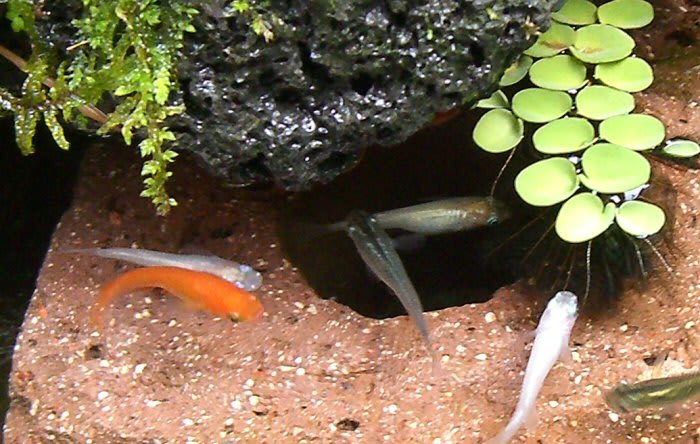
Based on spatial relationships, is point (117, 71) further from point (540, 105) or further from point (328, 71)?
point (540, 105)

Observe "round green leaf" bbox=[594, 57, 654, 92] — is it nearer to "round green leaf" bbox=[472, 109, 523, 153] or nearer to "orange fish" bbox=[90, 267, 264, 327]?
"round green leaf" bbox=[472, 109, 523, 153]

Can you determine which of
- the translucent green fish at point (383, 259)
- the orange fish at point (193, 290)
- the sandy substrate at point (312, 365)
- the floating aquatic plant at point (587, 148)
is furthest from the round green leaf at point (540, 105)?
the orange fish at point (193, 290)

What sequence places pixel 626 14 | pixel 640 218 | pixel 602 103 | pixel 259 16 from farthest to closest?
pixel 626 14, pixel 602 103, pixel 640 218, pixel 259 16

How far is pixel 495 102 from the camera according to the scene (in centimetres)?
177

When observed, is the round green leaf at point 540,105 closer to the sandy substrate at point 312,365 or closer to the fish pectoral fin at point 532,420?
the sandy substrate at point 312,365

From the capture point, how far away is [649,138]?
165 cm

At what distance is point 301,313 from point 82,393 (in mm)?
492

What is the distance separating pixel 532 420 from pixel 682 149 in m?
0.72

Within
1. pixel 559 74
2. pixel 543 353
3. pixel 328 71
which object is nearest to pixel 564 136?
pixel 559 74

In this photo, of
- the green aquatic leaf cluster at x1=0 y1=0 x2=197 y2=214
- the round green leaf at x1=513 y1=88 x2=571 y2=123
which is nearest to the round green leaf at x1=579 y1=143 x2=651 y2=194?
the round green leaf at x1=513 y1=88 x2=571 y2=123

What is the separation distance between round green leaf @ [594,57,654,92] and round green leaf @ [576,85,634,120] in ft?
0.07

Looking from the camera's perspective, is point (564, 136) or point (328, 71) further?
point (564, 136)

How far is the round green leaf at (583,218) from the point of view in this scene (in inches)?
61.7

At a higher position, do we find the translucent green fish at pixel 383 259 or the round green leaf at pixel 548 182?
the round green leaf at pixel 548 182
